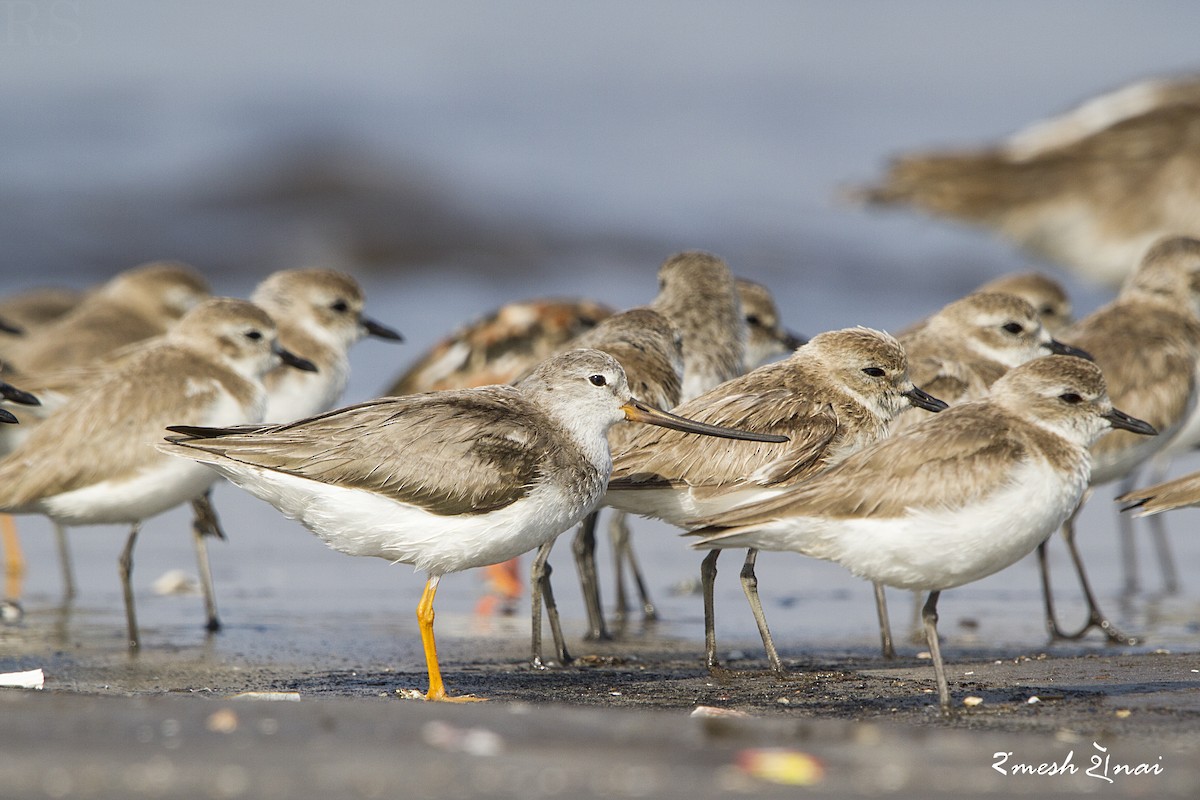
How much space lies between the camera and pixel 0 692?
17.9ft

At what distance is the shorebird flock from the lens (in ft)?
19.6

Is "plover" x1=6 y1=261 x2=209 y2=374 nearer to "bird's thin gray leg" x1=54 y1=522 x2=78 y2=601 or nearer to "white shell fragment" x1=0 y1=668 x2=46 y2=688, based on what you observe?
"bird's thin gray leg" x1=54 y1=522 x2=78 y2=601

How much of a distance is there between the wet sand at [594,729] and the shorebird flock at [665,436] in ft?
1.28

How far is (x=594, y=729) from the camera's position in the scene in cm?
489

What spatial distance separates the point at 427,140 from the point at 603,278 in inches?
313

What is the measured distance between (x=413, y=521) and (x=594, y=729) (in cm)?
181

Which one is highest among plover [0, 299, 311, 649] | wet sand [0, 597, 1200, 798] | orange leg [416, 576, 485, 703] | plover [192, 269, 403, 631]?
plover [192, 269, 403, 631]

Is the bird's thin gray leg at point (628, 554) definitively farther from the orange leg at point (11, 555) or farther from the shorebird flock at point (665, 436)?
the orange leg at point (11, 555)

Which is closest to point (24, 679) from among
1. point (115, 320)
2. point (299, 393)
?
point (299, 393)

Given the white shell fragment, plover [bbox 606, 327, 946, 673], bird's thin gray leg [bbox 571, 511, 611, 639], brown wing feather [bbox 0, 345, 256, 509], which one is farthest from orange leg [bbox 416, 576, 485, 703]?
brown wing feather [bbox 0, 345, 256, 509]

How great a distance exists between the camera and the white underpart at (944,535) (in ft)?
19.1

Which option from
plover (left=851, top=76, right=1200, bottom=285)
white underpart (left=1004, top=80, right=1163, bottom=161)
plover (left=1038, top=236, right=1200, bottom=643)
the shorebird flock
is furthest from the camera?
white underpart (left=1004, top=80, right=1163, bottom=161)

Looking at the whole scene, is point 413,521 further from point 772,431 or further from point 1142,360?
point 1142,360

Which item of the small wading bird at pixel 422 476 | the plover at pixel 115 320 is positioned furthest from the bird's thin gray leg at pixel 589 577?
the plover at pixel 115 320
